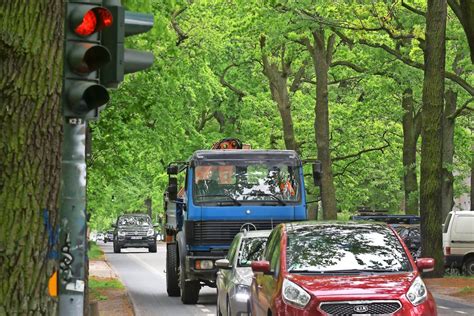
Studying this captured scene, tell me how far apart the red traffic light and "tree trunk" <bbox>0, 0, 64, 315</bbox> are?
52 centimetres

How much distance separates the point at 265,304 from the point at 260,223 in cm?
1008

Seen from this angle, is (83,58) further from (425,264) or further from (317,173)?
(317,173)

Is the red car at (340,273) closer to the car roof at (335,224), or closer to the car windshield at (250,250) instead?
the car roof at (335,224)

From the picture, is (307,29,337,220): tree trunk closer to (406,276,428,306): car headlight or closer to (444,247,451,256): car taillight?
(444,247,451,256): car taillight

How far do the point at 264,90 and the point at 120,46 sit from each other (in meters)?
54.2

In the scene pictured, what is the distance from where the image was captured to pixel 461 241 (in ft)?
125

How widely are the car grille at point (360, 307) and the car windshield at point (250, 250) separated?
568cm

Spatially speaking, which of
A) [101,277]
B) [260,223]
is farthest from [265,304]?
[101,277]

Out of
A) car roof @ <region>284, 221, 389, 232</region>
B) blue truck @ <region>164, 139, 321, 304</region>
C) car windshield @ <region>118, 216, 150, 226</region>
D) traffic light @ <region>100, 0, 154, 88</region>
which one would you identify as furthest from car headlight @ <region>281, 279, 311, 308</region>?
car windshield @ <region>118, 216, 150, 226</region>

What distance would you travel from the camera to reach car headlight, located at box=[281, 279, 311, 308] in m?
12.8

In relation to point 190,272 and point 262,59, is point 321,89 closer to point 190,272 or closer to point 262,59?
point 262,59

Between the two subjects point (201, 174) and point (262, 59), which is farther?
point (262, 59)

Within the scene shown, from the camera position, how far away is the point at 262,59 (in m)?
52.4

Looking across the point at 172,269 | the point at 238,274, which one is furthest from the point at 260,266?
the point at 172,269
